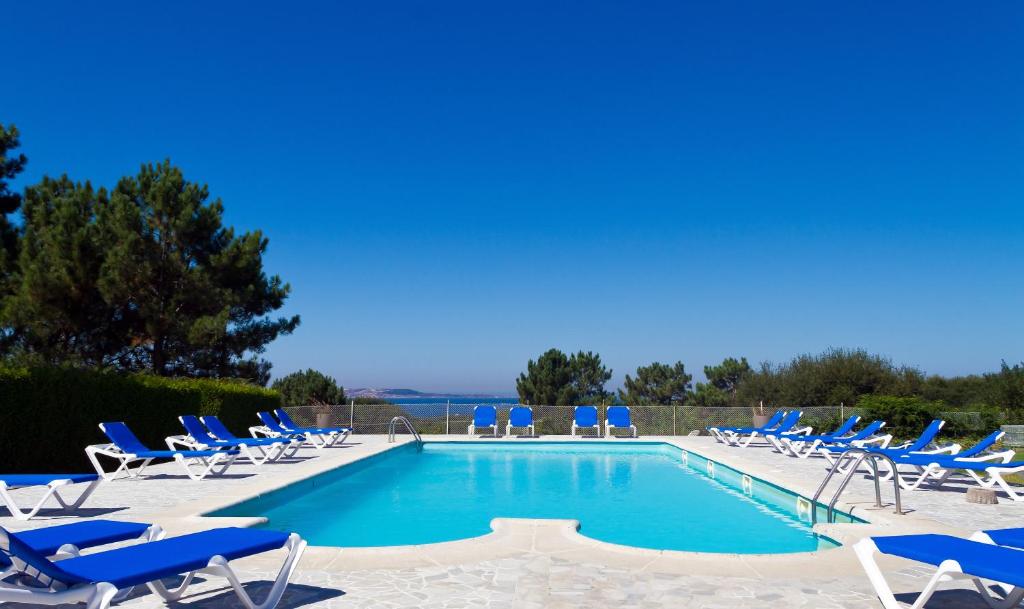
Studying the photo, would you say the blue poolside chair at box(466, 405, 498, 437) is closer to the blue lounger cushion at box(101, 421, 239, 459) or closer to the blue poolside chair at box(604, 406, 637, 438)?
the blue poolside chair at box(604, 406, 637, 438)

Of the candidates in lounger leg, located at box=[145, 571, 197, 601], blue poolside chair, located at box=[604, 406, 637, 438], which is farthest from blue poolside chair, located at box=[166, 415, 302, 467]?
blue poolside chair, located at box=[604, 406, 637, 438]

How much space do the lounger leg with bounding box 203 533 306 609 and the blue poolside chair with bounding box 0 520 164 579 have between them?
0.69 m

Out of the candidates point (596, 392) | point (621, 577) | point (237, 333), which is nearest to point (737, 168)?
point (596, 392)

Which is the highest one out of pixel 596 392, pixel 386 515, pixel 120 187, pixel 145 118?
pixel 145 118

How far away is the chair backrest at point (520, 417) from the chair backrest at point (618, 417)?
2109 millimetres

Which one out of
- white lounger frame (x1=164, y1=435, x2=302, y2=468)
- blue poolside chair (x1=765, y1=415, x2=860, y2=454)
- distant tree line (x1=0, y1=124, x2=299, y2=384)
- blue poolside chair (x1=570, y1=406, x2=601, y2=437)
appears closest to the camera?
white lounger frame (x1=164, y1=435, x2=302, y2=468)

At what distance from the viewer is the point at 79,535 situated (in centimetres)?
349

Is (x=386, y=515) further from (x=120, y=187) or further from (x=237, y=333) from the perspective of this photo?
(x=120, y=187)

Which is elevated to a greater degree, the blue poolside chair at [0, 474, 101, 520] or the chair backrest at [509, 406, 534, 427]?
the chair backrest at [509, 406, 534, 427]

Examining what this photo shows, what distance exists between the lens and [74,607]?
3.40 m

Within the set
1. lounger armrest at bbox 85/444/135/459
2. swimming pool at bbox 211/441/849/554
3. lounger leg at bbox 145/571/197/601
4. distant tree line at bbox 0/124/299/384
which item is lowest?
swimming pool at bbox 211/441/849/554

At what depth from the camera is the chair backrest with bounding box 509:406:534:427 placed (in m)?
18.6

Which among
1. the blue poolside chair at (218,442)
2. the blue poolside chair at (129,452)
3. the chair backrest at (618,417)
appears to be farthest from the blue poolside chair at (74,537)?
the chair backrest at (618,417)

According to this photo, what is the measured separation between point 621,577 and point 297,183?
22.8 m
